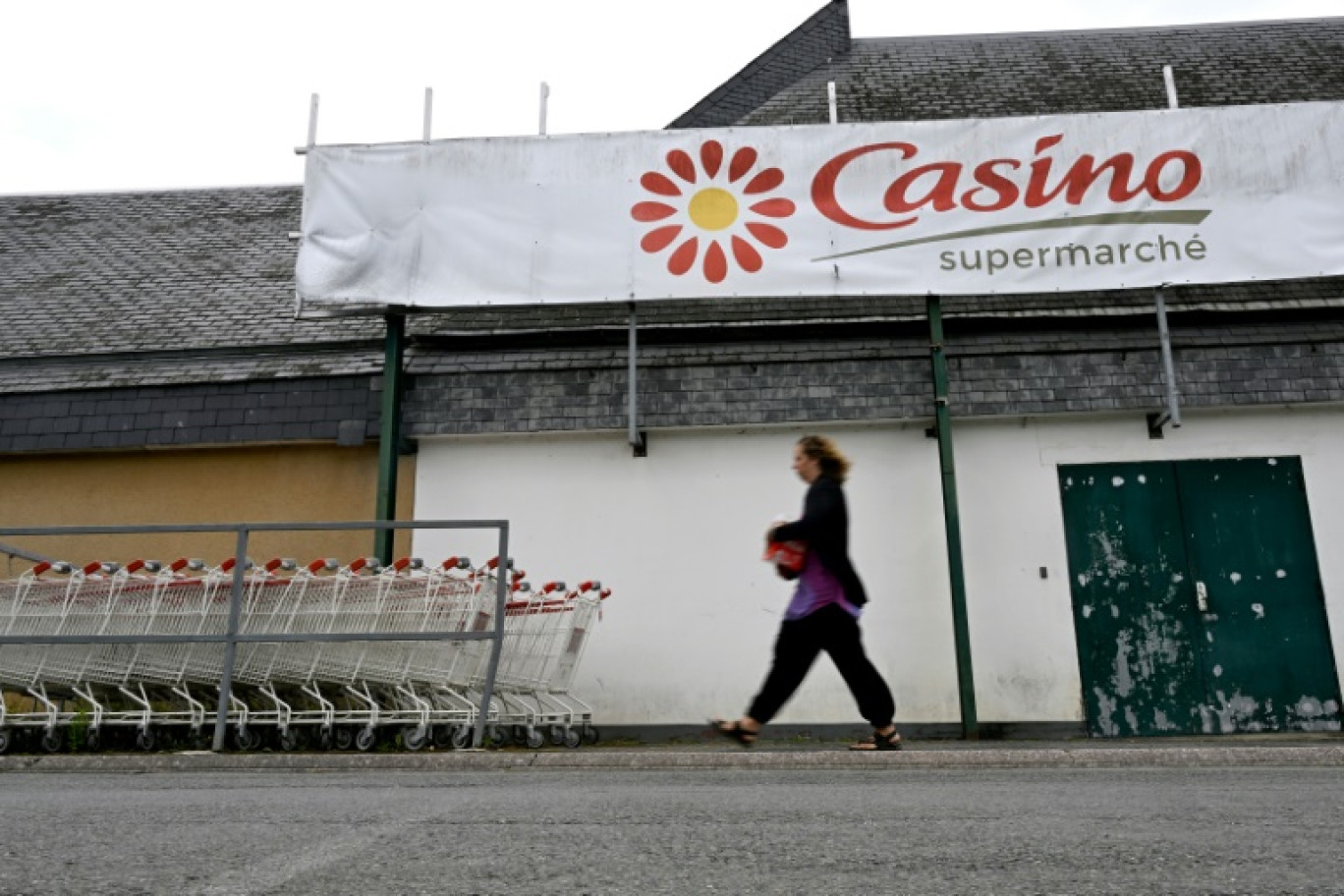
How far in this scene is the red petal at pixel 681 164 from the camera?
1145 cm

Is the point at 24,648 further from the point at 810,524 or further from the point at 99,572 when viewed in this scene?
the point at 810,524

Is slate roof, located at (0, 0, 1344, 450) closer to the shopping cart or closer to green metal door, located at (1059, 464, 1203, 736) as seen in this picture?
green metal door, located at (1059, 464, 1203, 736)

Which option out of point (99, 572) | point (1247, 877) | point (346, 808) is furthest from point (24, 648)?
point (1247, 877)

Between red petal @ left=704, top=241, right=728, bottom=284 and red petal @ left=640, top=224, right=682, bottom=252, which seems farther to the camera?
red petal @ left=640, top=224, right=682, bottom=252

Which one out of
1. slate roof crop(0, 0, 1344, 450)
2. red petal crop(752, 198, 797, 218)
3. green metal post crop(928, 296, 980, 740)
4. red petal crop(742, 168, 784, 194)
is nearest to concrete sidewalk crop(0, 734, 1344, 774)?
green metal post crop(928, 296, 980, 740)

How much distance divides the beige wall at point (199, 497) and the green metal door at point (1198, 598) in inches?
274

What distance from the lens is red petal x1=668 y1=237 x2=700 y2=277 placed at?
36.9ft

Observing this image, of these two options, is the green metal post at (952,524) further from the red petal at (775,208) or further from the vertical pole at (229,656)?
the vertical pole at (229,656)

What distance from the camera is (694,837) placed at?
397 cm

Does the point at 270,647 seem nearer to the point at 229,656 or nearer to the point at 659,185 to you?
the point at 229,656

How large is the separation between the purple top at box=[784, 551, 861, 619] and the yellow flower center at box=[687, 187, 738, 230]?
551 cm

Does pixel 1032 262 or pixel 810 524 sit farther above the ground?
pixel 1032 262

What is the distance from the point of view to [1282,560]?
1103 cm

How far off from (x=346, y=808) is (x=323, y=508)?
7659 mm
